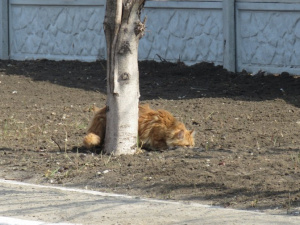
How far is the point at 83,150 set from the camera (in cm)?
862

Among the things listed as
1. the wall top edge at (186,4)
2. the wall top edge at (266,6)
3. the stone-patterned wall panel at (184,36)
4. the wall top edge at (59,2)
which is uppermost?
the wall top edge at (59,2)

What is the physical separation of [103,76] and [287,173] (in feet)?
23.9

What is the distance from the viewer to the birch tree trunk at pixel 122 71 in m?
8.00

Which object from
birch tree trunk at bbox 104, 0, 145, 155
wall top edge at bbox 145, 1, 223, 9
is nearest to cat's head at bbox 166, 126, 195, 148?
birch tree trunk at bbox 104, 0, 145, 155

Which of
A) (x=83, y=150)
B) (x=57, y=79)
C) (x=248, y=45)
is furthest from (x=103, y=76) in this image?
(x=83, y=150)

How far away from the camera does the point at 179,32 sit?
14.6m

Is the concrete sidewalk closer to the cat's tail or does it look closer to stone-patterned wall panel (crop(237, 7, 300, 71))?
the cat's tail

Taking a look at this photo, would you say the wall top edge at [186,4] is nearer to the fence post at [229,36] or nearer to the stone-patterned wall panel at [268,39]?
the fence post at [229,36]

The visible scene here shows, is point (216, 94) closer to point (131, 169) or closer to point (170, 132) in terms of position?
point (170, 132)

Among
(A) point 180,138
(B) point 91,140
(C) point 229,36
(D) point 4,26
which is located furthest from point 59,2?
(A) point 180,138

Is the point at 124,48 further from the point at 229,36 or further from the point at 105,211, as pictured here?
the point at 229,36

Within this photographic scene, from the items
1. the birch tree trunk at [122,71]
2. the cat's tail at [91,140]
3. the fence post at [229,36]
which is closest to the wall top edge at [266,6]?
the fence post at [229,36]

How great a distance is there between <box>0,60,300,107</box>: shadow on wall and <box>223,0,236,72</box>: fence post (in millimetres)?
193

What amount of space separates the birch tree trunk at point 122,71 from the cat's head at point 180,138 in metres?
0.52
